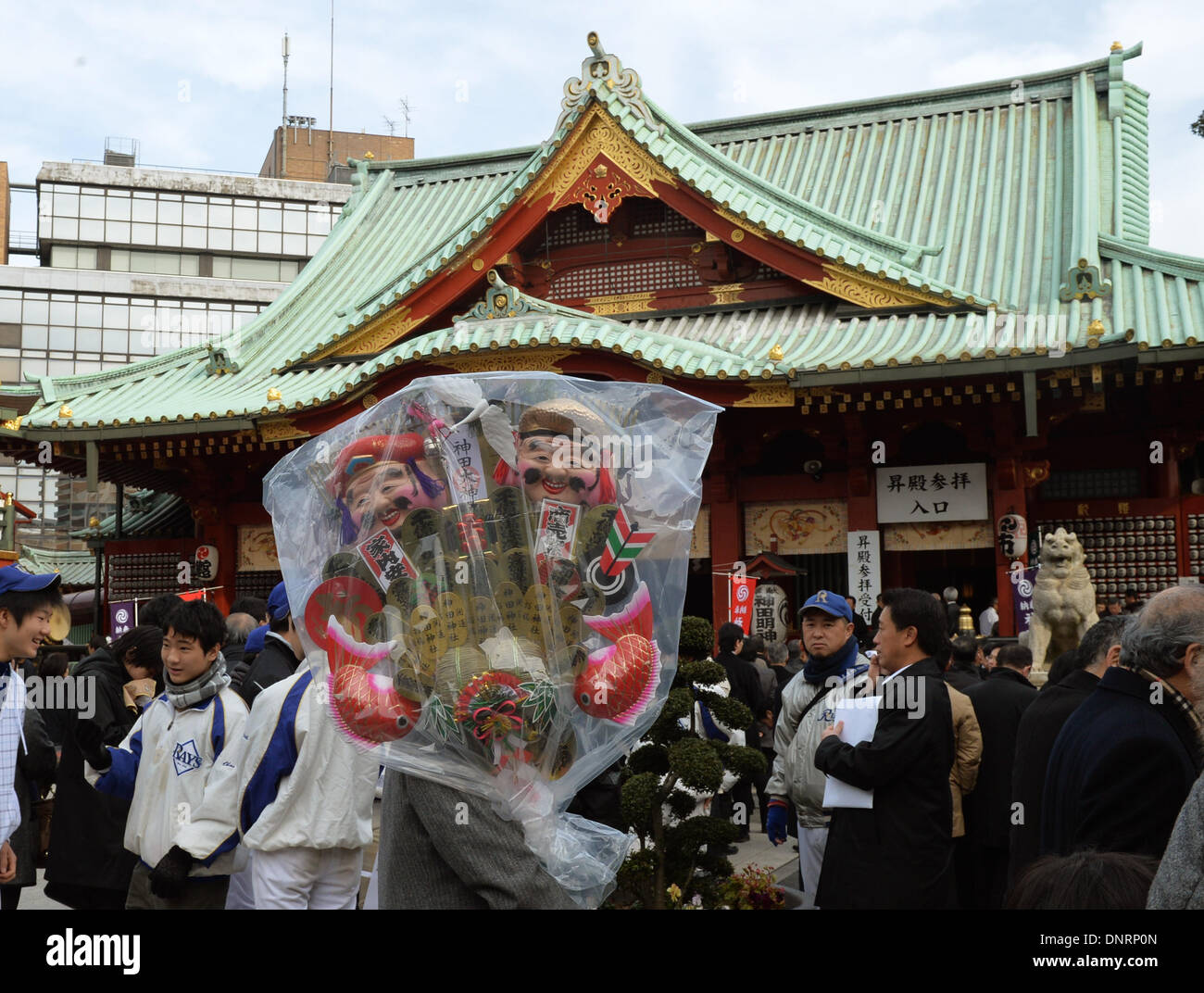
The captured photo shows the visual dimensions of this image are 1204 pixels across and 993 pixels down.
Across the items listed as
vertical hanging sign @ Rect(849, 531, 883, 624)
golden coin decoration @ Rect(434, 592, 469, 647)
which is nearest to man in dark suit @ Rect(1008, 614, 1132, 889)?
golden coin decoration @ Rect(434, 592, 469, 647)

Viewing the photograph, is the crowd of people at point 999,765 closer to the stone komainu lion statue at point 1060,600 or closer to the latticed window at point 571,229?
the stone komainu lion statue at point 1060,600

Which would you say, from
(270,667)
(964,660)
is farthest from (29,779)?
(964,660)

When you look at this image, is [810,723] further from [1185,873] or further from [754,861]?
[754,861]

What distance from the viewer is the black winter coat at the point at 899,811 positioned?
13.7ft

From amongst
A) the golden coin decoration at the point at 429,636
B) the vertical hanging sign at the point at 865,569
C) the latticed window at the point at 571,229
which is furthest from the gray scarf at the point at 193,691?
the latticed window at the point at 571,229

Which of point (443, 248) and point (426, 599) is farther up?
point (443, 248)

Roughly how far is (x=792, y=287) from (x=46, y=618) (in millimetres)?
10883

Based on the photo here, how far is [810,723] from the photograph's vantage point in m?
5.36

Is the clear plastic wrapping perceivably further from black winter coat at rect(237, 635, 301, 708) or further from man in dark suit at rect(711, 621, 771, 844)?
man in dark suit at rect(711, 621, 771, 844)

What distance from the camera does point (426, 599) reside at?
9.78 ft

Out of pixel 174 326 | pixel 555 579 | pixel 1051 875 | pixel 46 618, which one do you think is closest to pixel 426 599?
pixel 555 579

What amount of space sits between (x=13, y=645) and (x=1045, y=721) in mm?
3768

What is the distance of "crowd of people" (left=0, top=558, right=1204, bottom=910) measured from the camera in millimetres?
3164

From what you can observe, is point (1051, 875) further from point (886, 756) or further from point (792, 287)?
point (792, 287)
